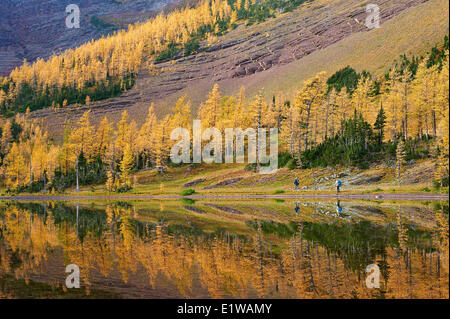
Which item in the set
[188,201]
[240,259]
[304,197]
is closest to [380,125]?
[304,197]

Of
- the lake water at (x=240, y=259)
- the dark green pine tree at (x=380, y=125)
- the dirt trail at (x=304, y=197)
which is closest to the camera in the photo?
the lake water at (x=240, y=259)

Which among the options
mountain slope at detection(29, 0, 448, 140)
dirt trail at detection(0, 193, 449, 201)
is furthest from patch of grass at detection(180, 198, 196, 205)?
mountain slope at detection(29, 0, 448, 140)

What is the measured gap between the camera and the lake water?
13.1 meters

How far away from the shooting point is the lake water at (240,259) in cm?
1312

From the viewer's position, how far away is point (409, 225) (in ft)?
80.1

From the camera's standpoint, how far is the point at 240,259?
17484 millimetres

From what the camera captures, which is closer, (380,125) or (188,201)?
(188,201)

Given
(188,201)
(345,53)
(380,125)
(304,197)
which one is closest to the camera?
(304,197)

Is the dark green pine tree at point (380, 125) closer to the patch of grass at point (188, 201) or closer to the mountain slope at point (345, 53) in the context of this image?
the patch of grass at point (188, 201)

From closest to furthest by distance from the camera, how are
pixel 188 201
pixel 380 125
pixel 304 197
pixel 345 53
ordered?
pixel 304 197, pixel 188 201, pixel 380 125, pixel 345 53

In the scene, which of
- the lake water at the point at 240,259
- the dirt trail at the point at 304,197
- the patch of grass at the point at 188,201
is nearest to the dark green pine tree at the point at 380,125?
the dirt trail at the point at 304,197

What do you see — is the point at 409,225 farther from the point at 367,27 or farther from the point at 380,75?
the point at 367,27

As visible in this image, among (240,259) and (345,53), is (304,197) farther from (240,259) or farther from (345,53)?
(345,53)

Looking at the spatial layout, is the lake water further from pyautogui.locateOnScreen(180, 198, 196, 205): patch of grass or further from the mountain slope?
the mountain slope
